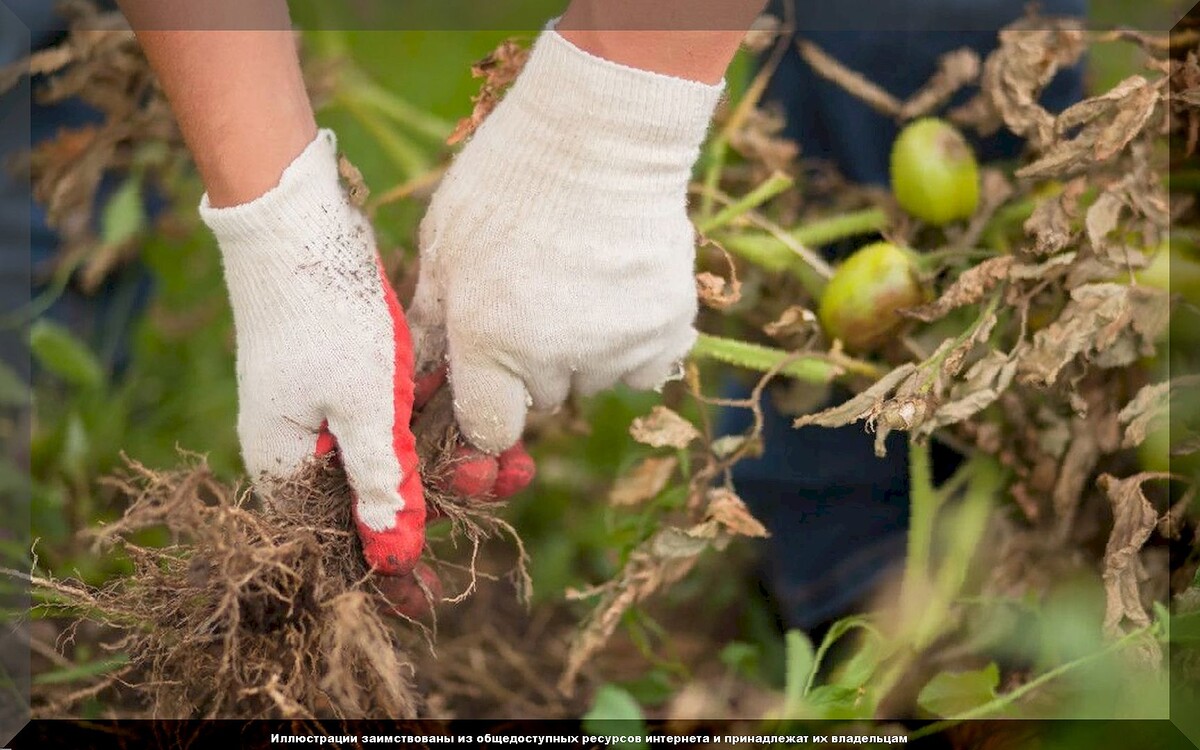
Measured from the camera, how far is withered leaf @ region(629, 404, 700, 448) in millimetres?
1124

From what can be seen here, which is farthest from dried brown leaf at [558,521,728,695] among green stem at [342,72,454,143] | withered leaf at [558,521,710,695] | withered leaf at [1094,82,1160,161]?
green stem at [342,72,454,143]

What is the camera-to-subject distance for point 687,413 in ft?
5.13

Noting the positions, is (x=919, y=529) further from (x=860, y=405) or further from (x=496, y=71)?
(x=496, y=71)

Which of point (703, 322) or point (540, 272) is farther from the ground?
point (540, 272)

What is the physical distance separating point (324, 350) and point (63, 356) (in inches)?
31.7

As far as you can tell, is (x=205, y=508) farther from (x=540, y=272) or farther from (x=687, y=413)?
(x=687, y=413)

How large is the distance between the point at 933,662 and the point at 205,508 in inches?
33.3

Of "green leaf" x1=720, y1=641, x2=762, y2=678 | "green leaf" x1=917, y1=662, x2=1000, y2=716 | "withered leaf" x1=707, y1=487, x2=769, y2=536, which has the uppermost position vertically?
"withered leaf" x1=707, y1=487, x2=769, y2=536

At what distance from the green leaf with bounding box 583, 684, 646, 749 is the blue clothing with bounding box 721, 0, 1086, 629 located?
14.2 inches

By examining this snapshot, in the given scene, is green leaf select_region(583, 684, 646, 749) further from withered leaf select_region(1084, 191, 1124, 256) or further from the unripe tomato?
withered leaf select_region(1084, 191, 1124, 256)

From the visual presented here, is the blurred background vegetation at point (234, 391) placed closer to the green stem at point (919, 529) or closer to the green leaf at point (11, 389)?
the green leaf at point (11, 389)

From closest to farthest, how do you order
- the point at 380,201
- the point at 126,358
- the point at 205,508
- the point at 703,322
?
1. the point at 205,508
2. the point at 380,201
3. the point at 703,322
4. the point at 126,358

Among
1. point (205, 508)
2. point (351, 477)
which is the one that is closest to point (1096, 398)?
point (351, 477)

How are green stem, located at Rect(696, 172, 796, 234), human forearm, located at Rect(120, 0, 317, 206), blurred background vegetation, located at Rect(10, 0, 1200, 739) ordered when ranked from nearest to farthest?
human forearm, located at Rect(120, 0, 317, 206), green stem, located at Rect(696, 172, 796, 234), blurred background vegetation, located at Rect(10, 0, 1200, 739)
